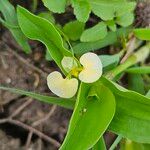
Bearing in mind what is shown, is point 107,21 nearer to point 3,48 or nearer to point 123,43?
point 123,43

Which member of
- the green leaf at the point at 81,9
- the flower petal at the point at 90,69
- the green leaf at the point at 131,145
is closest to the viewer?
the flower petal at the point at 90,69

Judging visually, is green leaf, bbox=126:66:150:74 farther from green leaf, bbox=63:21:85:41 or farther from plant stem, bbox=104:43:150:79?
green leaf, bbox=63:21:85:41

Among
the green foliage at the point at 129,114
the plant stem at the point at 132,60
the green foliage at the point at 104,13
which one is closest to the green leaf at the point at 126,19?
the green foliage at the point at 104,13

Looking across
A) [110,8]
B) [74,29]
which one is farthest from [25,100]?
[110,8]

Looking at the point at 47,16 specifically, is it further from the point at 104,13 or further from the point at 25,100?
the point at 25,100

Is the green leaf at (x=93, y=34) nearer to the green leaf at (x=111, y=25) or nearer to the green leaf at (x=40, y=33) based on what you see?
the green leaf at (x=111, y=25)

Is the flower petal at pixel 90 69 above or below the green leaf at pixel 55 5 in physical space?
below
